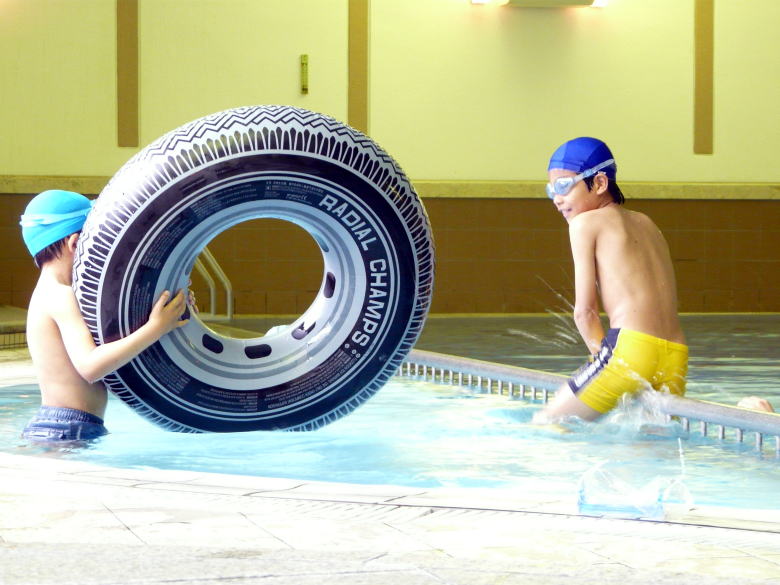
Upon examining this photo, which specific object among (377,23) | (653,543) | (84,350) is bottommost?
(653,543)

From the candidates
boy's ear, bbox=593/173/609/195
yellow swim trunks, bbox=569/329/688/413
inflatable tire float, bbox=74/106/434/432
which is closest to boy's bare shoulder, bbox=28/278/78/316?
inflatable tire float, bbox=74/106/434/432

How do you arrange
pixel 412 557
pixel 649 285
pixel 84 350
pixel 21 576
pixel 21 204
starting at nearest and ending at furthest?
pixel 21 576 → pixel 412 557 → pixel 84 350 → pixel 649 285 → pixel 21 204

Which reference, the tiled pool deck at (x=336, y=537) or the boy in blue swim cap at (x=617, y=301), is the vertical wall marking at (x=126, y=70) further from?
the tiled pool deck at (x=336, y=537)

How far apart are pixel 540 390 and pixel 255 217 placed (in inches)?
104

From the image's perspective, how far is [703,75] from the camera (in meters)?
14.9

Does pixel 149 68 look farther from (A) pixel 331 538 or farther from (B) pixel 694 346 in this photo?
(A) pixel 331 538

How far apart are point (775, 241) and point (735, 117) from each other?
167cm

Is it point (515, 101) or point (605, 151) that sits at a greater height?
point (515, 101)

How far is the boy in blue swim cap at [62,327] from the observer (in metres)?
4.08

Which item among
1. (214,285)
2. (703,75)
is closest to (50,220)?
(214,285)

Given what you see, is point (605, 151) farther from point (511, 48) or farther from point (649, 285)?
point (511, 48)

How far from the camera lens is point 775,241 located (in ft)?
49.4

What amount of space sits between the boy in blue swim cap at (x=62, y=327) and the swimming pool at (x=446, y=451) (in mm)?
130

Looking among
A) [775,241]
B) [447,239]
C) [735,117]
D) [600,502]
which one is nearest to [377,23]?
[447,239]
